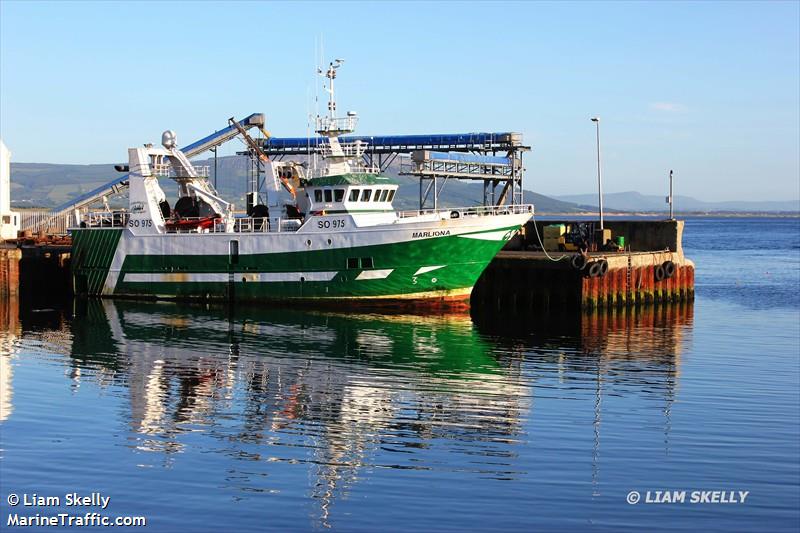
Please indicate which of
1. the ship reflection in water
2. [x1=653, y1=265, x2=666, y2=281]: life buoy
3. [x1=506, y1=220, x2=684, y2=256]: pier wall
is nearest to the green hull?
the ship reflection in water

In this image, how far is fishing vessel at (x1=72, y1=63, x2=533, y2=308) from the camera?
45906mm

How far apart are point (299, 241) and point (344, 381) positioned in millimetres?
18032

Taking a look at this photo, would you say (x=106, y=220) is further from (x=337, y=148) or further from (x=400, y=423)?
(x=400, y=423)

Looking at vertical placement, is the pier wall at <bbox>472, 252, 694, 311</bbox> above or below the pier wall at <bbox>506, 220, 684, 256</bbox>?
below

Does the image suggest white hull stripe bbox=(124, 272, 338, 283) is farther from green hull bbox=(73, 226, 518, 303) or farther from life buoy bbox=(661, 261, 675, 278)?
life buoy bbox=(661, 261, 675, 278)

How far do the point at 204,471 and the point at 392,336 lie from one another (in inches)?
792

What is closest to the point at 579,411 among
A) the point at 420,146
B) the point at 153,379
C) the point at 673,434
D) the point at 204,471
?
the point at 673,434

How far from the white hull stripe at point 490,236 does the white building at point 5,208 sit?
31.6 m

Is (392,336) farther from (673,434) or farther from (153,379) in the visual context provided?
(673,434)

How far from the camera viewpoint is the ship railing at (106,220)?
52.3 meters

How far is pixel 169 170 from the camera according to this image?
170 ft

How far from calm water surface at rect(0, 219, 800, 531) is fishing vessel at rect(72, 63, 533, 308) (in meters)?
3.87

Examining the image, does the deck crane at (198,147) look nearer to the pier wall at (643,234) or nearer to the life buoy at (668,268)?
the pier wall at (643,234)

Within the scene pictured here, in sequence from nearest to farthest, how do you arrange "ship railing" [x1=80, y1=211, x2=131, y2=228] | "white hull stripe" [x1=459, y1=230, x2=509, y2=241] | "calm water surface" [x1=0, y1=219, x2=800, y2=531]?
"calm water surface" [x1=0, y1=219, x2=800, y2=531], "white hull stripe" [x1=459, y1=230, x2=509, y2=241], "ship railing" [x1=80, y1=211, x2=131, y2=228]
